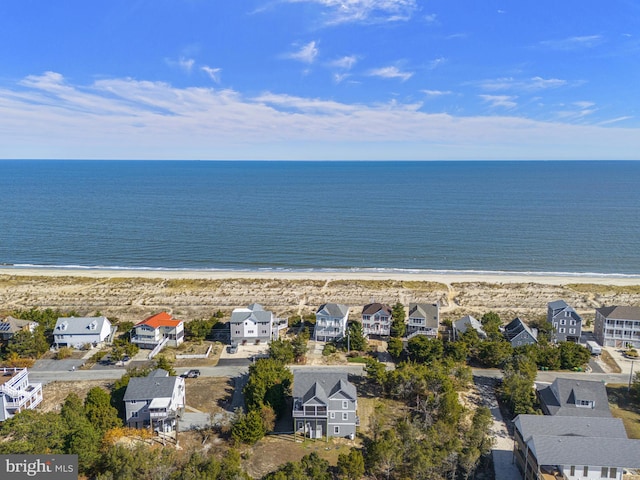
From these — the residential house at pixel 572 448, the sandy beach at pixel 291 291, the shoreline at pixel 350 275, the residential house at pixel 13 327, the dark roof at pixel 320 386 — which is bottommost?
the residential house at pixel 572 448

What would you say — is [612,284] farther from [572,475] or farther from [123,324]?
[123,324]

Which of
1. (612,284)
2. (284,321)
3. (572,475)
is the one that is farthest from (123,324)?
(612,284)

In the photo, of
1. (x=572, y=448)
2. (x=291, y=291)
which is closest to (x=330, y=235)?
(x=291, y=291)

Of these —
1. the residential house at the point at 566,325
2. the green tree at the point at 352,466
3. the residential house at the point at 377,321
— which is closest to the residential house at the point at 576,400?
the residential house at the point at 566,325

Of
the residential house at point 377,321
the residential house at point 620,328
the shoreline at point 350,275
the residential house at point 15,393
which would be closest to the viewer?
the residential house at point 15,393

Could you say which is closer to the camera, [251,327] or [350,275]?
[251,327]

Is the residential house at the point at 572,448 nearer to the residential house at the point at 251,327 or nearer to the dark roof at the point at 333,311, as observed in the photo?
the dark roof at the point at 333,311

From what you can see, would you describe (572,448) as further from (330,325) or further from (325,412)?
(330,325)
